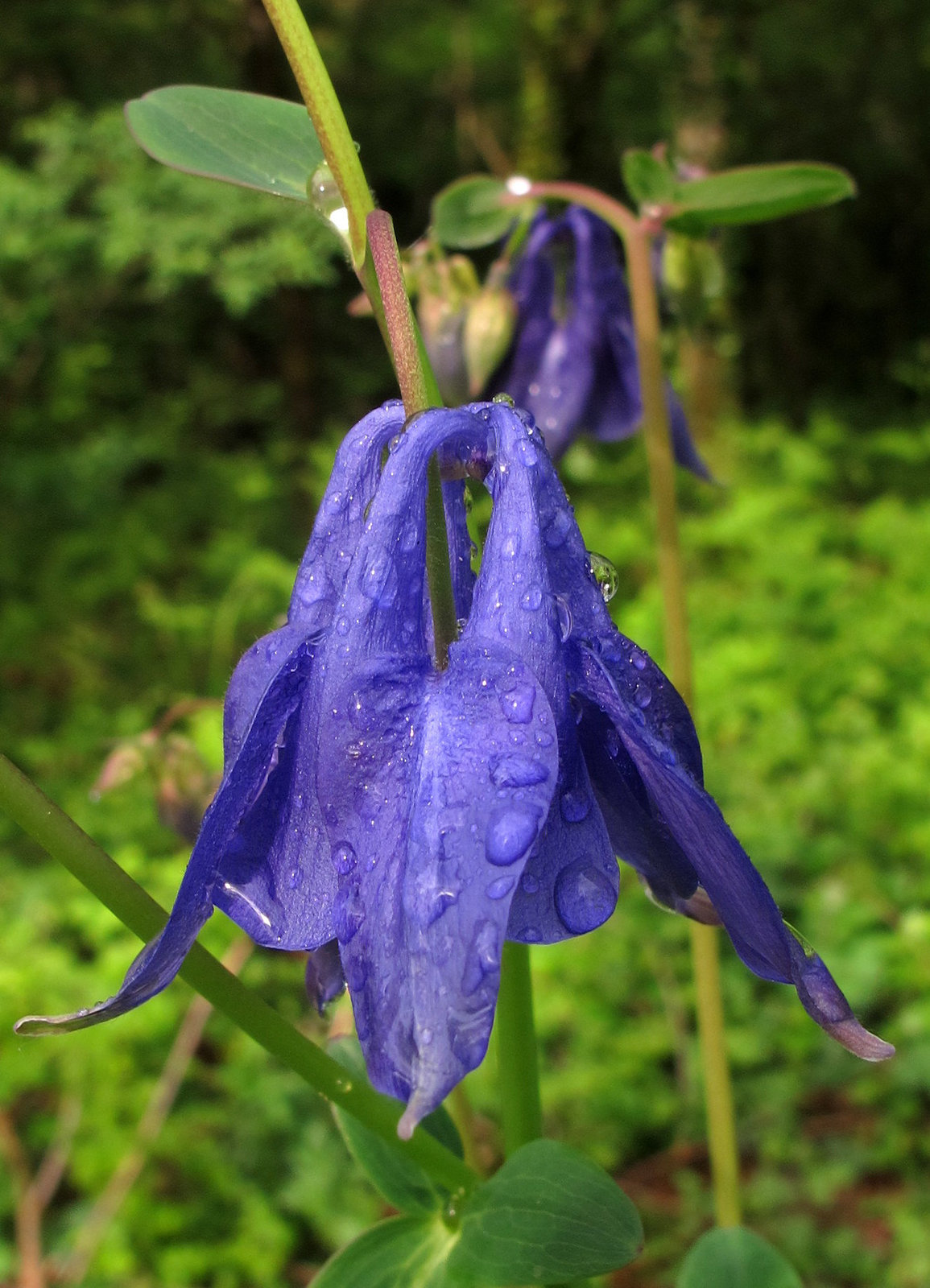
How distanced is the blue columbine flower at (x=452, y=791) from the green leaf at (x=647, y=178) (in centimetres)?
53

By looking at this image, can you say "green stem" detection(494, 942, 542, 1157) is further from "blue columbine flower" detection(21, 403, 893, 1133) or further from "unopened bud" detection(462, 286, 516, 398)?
"unopened bud" detection(462, 286, 516, 398)

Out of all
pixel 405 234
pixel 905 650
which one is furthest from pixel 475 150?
pixel 905 650

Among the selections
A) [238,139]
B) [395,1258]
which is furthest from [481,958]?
[238,139]

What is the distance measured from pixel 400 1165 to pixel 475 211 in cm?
77

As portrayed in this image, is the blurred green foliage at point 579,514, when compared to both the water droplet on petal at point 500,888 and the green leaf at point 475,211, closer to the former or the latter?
the water droplet on petal at point 500,888

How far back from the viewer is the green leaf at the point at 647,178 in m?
0.92

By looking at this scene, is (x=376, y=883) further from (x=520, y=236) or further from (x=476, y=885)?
(x=520, y=236)

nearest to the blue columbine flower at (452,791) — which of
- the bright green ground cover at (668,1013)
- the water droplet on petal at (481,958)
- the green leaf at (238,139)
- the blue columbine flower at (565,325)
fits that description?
the water droplet on petal at (481,958)

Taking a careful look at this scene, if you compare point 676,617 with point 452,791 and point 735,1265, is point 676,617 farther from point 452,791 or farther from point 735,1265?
point 452,791

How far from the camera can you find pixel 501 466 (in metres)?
0.49

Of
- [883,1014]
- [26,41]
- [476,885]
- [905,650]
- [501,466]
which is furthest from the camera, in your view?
[26,41]

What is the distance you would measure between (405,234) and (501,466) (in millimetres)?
6356

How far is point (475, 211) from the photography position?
101cm

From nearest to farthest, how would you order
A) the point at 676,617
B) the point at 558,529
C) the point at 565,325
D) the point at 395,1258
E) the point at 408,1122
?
the point at 408,1122 → the point at 558,529 → the point at 395,1258 → the point at 676,617 → the point at 565,325
